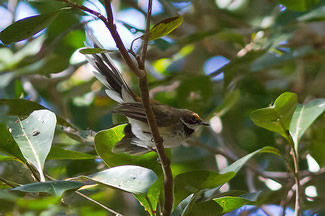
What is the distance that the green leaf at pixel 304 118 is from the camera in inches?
95.7

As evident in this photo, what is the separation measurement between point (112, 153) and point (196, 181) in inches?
18.9

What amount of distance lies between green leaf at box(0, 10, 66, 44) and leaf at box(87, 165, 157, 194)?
69cm

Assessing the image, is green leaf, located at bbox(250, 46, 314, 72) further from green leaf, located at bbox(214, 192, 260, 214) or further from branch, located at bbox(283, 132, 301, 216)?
green leaf, located at bbox(214, 192, 260, 214)

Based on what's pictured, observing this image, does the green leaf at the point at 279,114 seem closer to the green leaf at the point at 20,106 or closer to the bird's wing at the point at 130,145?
the bird's wing at the point at 130,145

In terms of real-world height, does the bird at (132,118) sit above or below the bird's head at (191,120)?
above

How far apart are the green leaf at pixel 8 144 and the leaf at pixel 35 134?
0.10 ft

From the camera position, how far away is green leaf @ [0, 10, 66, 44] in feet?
6.88

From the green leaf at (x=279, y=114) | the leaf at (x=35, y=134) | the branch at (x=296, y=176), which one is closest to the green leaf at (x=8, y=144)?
the leaf at (x=35, y=134)

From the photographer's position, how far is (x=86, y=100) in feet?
15.4

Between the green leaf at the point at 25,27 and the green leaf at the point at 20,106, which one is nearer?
the green leaf at the point at 25,27

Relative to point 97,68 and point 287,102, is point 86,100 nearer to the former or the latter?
point 97,68

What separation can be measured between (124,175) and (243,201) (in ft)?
1.81

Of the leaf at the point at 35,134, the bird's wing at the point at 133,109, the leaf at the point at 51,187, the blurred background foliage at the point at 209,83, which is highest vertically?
the leaf at the point at 51,187

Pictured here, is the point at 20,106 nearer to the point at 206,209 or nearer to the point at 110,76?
the point at 110,76
